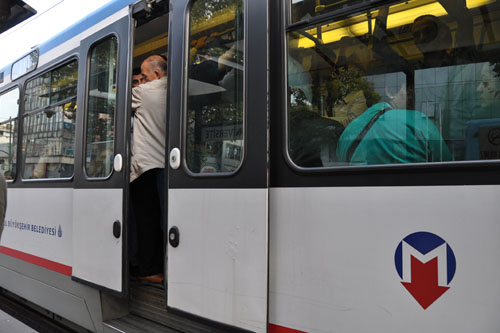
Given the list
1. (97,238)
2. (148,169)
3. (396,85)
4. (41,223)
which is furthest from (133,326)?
(396,85)

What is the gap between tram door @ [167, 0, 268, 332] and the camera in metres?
2.08

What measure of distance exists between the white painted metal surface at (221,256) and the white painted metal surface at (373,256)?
0.08 metres

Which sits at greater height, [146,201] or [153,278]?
[146,201]

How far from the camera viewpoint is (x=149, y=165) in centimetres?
298

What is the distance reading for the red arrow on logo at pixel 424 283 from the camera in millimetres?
1528

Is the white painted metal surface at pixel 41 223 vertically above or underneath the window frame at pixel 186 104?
underneath

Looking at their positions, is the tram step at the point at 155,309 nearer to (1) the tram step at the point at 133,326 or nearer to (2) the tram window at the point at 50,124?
(1) the tram step at the point at 133,326

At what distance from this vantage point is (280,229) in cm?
200

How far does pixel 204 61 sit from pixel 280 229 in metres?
1.18

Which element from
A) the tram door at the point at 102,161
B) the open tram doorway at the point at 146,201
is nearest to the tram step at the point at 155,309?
the open tram doorway at the point at 146,201

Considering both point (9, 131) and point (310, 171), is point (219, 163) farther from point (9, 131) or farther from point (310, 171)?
point (9, 131)

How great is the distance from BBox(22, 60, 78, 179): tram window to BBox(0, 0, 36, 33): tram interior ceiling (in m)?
0.69

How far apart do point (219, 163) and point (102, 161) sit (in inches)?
51.5

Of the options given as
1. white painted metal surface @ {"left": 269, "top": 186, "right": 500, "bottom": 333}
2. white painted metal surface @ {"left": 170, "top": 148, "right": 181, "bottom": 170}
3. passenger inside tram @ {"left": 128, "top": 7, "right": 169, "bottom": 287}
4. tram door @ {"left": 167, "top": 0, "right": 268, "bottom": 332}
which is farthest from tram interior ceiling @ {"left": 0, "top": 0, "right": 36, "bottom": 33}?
white painted metal surface @ {"left": 269, "top": 186, "right": 500, "bottom": 333}
